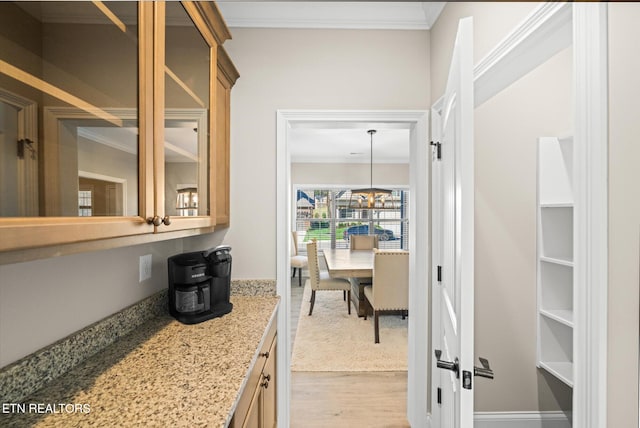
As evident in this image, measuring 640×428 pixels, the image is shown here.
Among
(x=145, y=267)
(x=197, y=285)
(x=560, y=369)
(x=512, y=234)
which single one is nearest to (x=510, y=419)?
(x=560, y=369)

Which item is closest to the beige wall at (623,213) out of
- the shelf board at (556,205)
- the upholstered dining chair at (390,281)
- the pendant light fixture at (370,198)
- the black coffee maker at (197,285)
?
the shelf board at (556,205)

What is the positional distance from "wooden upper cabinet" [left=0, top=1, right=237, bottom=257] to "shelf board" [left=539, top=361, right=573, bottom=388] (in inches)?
85.0

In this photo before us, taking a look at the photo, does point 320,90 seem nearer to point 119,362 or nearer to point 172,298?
point 172,298

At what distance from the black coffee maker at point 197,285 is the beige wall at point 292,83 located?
0.38 metres

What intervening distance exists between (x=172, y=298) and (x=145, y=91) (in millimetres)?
1026

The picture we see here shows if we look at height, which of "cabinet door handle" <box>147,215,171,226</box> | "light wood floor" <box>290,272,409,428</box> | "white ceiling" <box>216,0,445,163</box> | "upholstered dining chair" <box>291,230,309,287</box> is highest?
"white ceiling" <box>216,0,445,163</box>

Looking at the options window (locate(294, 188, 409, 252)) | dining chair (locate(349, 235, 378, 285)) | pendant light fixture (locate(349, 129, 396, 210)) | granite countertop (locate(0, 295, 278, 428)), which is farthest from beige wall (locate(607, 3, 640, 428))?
window (locate(294, 188, 409, 252))

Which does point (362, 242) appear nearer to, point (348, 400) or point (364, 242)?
point (364, 242)

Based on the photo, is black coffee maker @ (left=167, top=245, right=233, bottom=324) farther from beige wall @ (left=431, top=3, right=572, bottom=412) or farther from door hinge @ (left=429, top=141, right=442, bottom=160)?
beige wall @ (left=431, top=3, right=572, bottom=412)

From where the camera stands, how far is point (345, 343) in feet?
11.6

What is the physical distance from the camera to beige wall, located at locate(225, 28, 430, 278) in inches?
81.1

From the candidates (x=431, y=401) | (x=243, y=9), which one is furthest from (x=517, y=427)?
(x=243, y=9)

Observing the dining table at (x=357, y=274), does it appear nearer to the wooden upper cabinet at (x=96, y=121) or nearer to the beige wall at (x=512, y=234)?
the beige wall at (x=512, y=234)

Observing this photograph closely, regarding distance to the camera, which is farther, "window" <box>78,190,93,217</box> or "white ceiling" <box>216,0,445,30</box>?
"white ceiling" <box>216,0,445,30</box>
